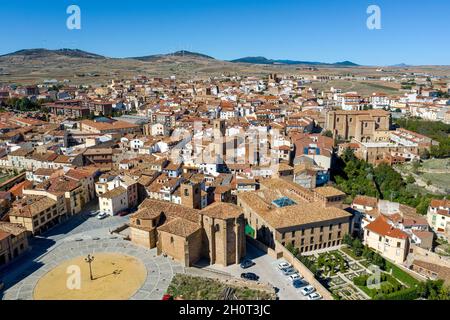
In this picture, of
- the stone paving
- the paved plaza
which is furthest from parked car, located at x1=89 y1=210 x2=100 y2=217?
the stone paving

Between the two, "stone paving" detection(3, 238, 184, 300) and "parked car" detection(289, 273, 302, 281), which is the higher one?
"stone paving" detection(3, 238, 184, 300)

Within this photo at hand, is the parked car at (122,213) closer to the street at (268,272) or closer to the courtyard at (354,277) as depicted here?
the street at (268,272)

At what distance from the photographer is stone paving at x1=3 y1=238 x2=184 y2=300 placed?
25656 mm

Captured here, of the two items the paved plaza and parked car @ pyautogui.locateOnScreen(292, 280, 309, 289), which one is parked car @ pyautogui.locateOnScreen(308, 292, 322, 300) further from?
the paved plaza

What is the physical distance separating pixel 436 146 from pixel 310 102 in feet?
114

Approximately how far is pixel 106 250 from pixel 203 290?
1038 cm

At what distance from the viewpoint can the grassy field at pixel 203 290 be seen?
82.7 feet

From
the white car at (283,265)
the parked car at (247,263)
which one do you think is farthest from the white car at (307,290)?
the parked car at (247,263)

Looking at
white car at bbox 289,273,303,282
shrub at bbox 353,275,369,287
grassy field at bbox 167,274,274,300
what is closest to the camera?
grassy field at bbox 167,274,274,300

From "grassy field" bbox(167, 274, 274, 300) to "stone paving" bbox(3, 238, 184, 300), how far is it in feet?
2.85

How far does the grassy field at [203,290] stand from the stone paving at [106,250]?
87 centimetres
